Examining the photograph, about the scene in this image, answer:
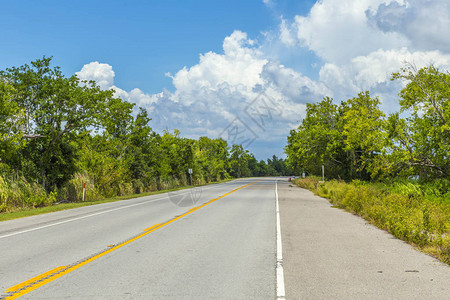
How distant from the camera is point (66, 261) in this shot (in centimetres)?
688

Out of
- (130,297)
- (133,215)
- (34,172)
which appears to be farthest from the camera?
(34,172)

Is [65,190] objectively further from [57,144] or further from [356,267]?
[356,267]

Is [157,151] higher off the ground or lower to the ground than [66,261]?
higher

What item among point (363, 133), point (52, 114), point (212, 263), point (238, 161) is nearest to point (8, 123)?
point (52, 114)

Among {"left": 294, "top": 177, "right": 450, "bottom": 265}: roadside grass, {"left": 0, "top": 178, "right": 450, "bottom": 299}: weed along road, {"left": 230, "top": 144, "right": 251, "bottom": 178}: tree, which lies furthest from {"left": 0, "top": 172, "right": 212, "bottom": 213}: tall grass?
{"left": 230, "top": 144, "right": 251, "bottom": 178}: tree

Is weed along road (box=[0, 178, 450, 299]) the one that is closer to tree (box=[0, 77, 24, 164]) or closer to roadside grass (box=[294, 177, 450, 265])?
roadside grass (box=[294, 177, 450, 265])

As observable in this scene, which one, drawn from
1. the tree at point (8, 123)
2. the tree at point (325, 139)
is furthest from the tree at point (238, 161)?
the tree at point (8, 123)

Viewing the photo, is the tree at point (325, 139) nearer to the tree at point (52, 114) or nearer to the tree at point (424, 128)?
the tree at point (424, 128)

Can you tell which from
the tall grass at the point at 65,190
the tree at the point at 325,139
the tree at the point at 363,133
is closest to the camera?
the tall grass at the point at 65,190

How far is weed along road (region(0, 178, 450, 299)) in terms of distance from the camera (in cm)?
515

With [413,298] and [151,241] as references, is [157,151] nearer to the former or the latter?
[151,241]

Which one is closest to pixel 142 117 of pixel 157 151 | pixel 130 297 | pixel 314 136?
pixel 157 151

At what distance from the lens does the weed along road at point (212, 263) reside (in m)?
5.15

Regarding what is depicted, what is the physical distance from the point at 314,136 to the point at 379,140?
17.4 metres
